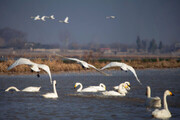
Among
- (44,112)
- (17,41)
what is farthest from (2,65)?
(17,41)

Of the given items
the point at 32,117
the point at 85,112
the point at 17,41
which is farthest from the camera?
the point at 17,41

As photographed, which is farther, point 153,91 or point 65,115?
point 153,91

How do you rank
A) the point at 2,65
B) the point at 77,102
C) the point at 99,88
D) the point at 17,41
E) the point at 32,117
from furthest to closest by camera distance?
the point at 17,41 < the point at 2,65 < the point at 99,88 < the point at 77,102 < the point at 32,117

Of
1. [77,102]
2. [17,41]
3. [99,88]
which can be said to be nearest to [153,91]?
[99,88]

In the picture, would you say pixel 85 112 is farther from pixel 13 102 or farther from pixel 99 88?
pixel 99 88

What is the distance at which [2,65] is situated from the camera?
35375mm

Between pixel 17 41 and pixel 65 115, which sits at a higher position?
pixel 17 41

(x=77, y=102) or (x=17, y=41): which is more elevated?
(x=17, y=41)

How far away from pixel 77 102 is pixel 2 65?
18.3m

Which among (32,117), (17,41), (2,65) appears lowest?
(32,117)

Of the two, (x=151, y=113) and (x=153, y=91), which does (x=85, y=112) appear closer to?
(x=151, y=113)

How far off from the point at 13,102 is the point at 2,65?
17346 millimetres

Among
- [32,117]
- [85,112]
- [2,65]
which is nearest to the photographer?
[32,117]

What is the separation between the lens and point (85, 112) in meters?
15.9
